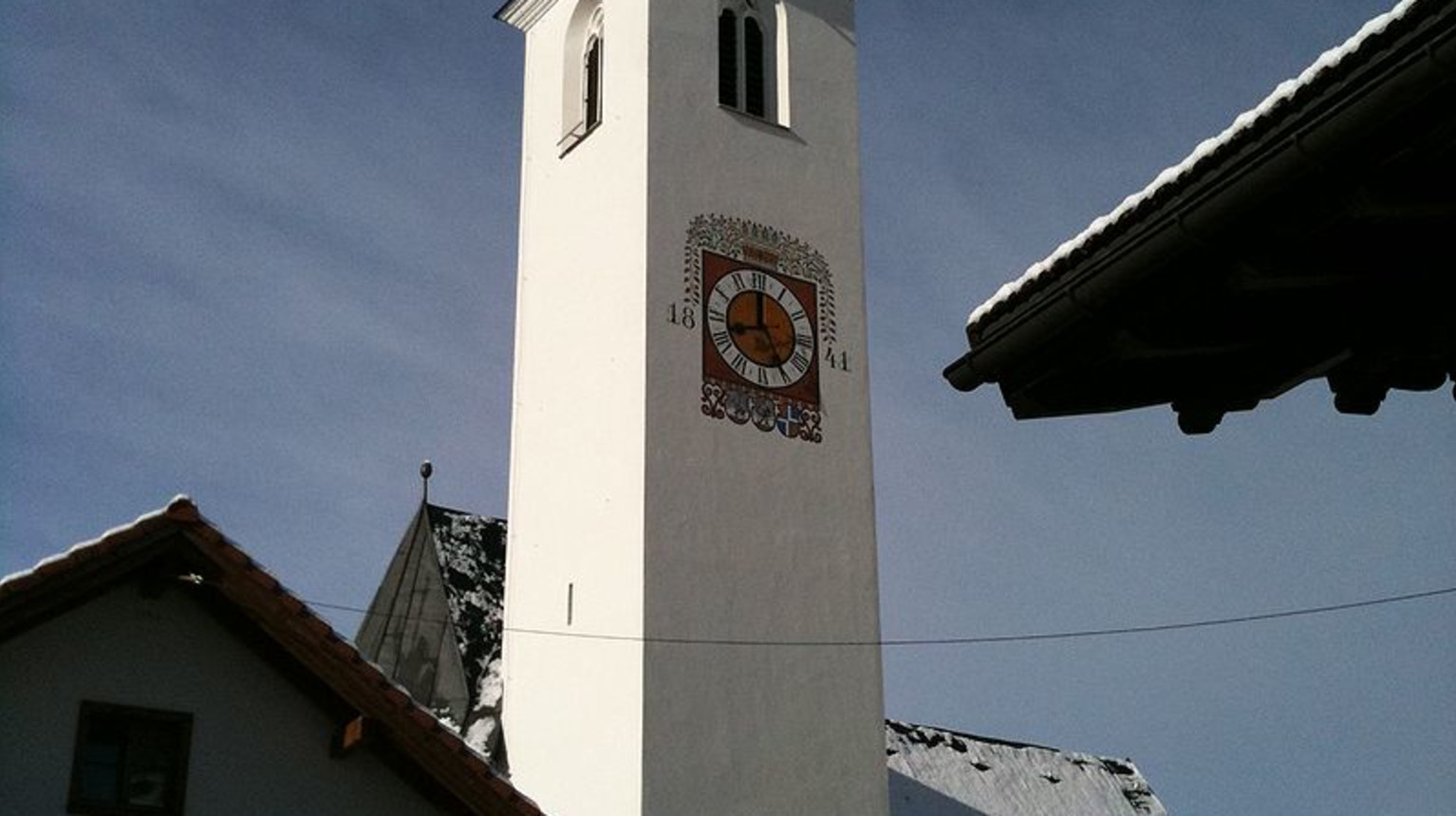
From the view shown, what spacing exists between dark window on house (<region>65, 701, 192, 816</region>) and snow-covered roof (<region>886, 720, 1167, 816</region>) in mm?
14872

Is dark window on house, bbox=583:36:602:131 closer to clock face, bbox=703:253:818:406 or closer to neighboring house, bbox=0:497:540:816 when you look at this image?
clock face, bbox=703:253:818:406

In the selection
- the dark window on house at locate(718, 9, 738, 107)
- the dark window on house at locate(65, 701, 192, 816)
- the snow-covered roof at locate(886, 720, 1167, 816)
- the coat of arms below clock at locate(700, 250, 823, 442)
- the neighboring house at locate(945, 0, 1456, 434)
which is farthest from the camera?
the snow-covered roof at locate(886, 720, 1167, 816)

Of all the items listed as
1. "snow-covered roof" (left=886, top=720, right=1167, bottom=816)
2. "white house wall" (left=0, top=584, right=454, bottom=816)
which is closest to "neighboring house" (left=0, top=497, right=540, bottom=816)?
"white house wall" (left=0, top=584, right=454, bottom=816)

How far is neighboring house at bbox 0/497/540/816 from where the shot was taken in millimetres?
8844

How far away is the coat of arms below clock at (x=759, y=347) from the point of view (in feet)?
62.8

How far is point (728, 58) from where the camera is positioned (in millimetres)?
21094

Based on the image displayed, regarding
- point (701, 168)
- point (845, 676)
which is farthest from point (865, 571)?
point (701, 168)

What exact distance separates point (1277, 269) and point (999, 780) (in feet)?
72.7

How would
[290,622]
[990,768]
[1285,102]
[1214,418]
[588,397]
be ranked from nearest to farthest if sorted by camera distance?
[1285,102], [1214,418], [290,622], [588,397], [990,768]

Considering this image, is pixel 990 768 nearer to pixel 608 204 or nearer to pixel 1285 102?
pixel 608 204

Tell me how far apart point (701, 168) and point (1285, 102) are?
16.4 meters

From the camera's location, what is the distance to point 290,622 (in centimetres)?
947

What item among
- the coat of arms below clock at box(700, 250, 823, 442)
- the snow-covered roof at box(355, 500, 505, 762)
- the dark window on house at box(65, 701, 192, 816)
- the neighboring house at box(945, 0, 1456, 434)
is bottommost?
the dark window on house at box(65, 701, 192, 816)

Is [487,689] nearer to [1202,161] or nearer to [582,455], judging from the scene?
[582,455]
